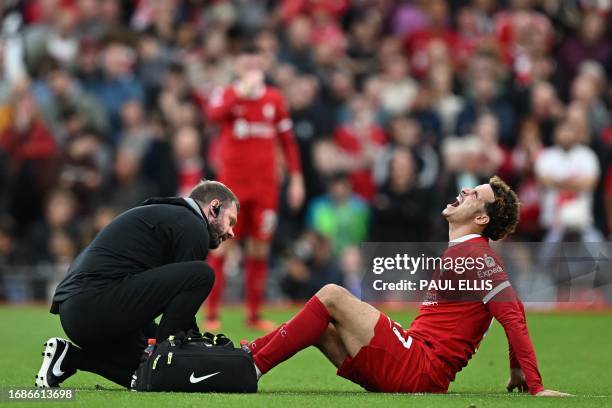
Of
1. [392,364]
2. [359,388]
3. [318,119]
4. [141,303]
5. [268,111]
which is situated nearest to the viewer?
[141,303]

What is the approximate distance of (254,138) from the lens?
43.4 feet

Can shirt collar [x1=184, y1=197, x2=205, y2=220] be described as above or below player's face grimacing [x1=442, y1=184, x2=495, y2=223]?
above

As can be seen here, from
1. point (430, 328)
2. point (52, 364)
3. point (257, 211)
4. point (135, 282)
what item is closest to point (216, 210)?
point (135, 282)

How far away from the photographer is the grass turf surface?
7004mm

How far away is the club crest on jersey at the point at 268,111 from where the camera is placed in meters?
13.1

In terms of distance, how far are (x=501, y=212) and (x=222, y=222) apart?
162 cm

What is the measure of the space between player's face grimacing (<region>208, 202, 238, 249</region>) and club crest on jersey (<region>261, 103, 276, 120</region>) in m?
5.48

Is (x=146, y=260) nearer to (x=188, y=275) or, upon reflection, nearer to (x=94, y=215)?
(x=188, y=275)

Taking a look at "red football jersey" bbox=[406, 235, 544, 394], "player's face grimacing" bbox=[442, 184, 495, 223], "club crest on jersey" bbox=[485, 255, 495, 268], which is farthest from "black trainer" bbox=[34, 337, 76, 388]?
"club crest on jersey" bbox=[485, 255, 495, 268]

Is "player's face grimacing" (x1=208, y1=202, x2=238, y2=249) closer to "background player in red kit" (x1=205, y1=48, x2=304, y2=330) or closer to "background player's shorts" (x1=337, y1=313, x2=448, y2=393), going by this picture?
"background player's shorts" (x1=337, y1=313, x2=448, y2=393)

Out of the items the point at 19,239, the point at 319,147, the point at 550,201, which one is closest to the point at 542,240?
the point at 550,201

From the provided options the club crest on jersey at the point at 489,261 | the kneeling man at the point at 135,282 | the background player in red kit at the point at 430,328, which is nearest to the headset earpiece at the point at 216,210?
the kneeling man at the point at 135,282

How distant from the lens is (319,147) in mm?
16938

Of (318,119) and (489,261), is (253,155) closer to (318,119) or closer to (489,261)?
(318,119)
